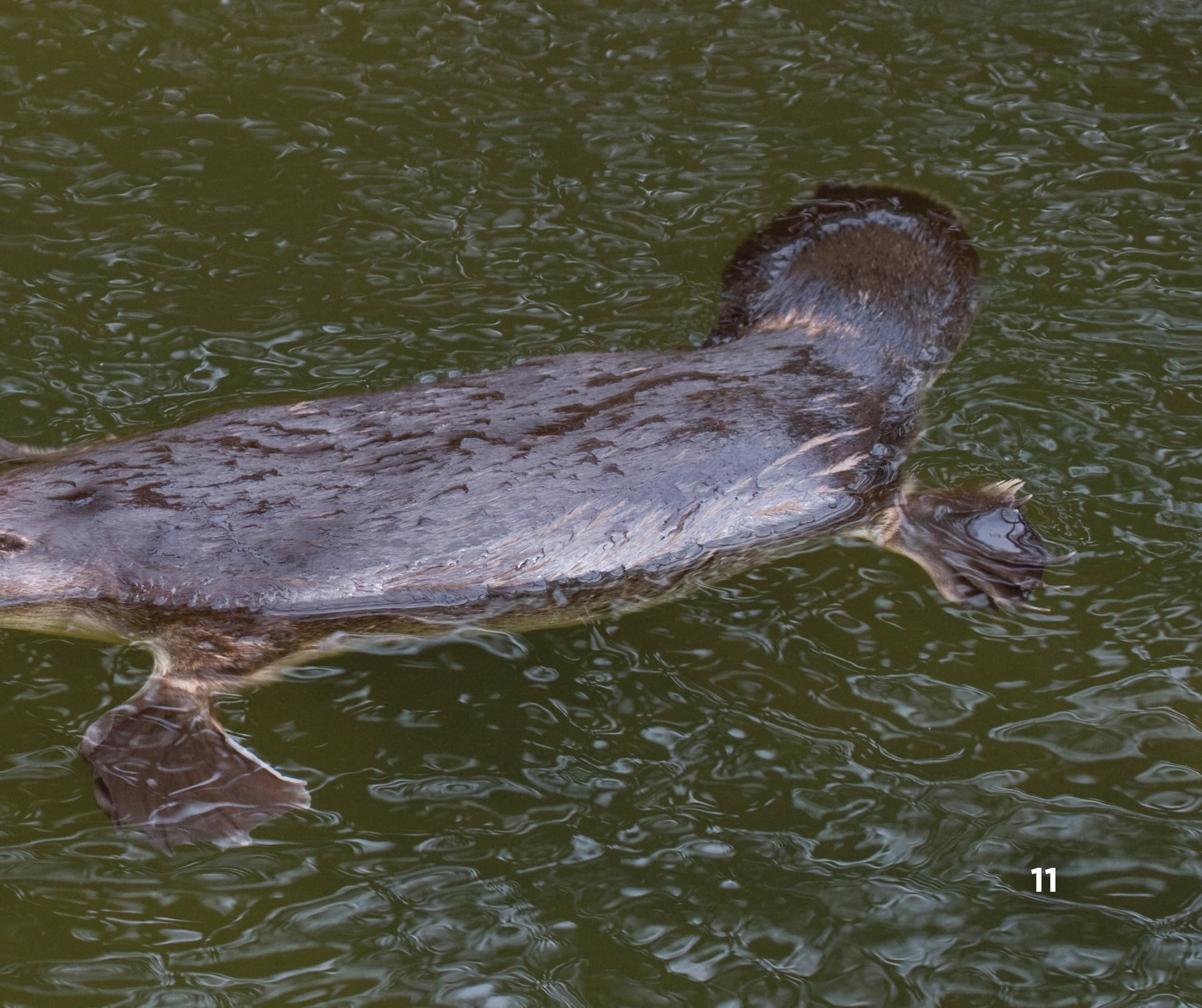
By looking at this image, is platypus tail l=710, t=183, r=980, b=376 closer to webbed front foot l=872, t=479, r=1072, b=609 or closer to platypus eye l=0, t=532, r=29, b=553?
webbed front foot l=872, t=479, r=1072, b=609

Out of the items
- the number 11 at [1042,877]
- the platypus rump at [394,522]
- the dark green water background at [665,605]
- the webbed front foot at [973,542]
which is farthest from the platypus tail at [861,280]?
the number 11 at [1042,877]

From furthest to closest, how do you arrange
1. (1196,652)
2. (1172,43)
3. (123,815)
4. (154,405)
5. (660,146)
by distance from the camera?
(1172,43)
(660,146)
(154,405)
(1196,652)
(123,815)

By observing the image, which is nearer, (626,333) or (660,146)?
(626,333)

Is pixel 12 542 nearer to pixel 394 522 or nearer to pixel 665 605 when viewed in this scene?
pixel 394 522

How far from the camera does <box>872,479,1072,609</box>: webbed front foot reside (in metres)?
3.60

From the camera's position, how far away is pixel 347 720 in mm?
3330

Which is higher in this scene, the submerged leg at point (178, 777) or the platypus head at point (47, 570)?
the platypus head at point (47, 570)

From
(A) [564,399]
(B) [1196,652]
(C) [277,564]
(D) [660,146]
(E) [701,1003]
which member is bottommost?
(E) [701,1003]

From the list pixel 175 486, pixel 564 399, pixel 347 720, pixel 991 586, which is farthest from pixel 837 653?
pixel 175 486

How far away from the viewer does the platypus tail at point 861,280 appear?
3.92 meters

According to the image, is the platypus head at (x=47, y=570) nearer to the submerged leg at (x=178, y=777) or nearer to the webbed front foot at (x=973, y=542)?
the submerged leg at (x=178, y=777)

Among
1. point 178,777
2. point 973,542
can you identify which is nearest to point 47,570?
point 178,777

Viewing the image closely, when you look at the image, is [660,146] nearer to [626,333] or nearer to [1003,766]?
[626,333]

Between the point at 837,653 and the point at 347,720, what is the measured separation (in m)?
1.35
